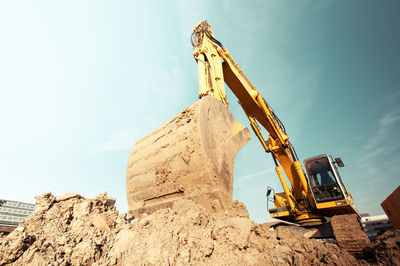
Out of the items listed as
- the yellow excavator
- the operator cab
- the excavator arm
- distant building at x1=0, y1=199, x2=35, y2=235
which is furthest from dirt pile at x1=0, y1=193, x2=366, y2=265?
→ distant building at x1=0, y1=199, x2=35, y2=235

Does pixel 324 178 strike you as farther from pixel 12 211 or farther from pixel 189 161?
pixel 12 211

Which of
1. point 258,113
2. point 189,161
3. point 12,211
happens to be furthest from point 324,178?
point 12,211

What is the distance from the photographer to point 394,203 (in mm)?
4820

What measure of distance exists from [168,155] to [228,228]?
121 centimetres

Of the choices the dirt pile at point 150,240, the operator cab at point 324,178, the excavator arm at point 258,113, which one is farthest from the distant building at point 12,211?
the operator cab at point 324,178

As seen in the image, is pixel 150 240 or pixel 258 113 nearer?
pixel 150 240

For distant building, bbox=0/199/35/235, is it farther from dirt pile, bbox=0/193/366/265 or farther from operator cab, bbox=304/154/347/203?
operator cab, bbox=304/154/347/203

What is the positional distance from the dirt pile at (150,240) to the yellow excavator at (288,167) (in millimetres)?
2311

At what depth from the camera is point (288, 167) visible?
21.7 ft

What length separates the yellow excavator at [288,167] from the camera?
4082 mm

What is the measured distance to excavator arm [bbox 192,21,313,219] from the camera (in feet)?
14.4

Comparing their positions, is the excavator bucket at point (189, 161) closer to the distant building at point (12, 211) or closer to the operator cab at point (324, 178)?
the operator cab at point (324, 178)

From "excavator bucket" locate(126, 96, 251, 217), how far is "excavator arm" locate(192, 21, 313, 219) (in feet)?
6.08

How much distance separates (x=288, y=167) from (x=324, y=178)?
4.12 feet
